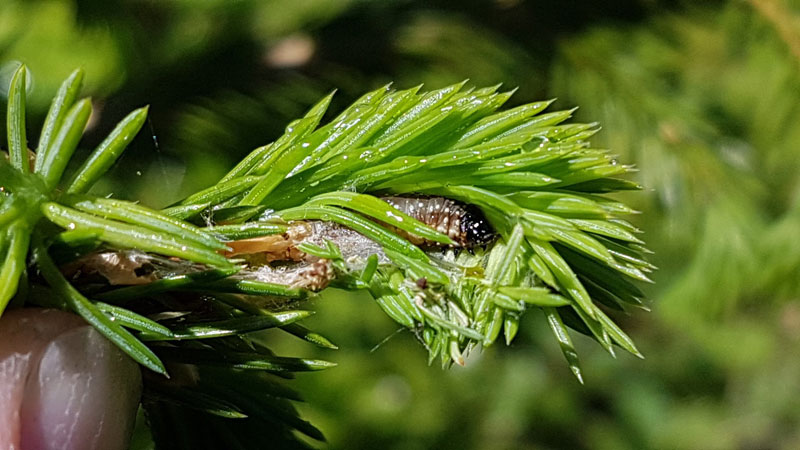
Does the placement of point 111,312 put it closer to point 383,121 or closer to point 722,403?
point 383,121

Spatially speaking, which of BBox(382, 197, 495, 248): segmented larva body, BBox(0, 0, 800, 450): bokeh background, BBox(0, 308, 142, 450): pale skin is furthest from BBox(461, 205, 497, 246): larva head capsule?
BBox(0, 0, 800, 450): bokeh background

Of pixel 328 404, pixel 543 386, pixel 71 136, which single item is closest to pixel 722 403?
pixel 543 386

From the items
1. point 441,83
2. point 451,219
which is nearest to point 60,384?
point 451,219

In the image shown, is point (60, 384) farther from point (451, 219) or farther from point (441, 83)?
point (441, 83)

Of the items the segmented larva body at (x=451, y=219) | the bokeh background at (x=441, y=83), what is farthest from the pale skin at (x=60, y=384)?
the bokeh background at (x=441, y=83)

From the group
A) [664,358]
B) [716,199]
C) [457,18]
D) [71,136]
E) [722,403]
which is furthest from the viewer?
[722,403]

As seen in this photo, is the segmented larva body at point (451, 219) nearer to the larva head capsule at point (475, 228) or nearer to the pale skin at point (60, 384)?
the larva head capsule at point (475, 228)
